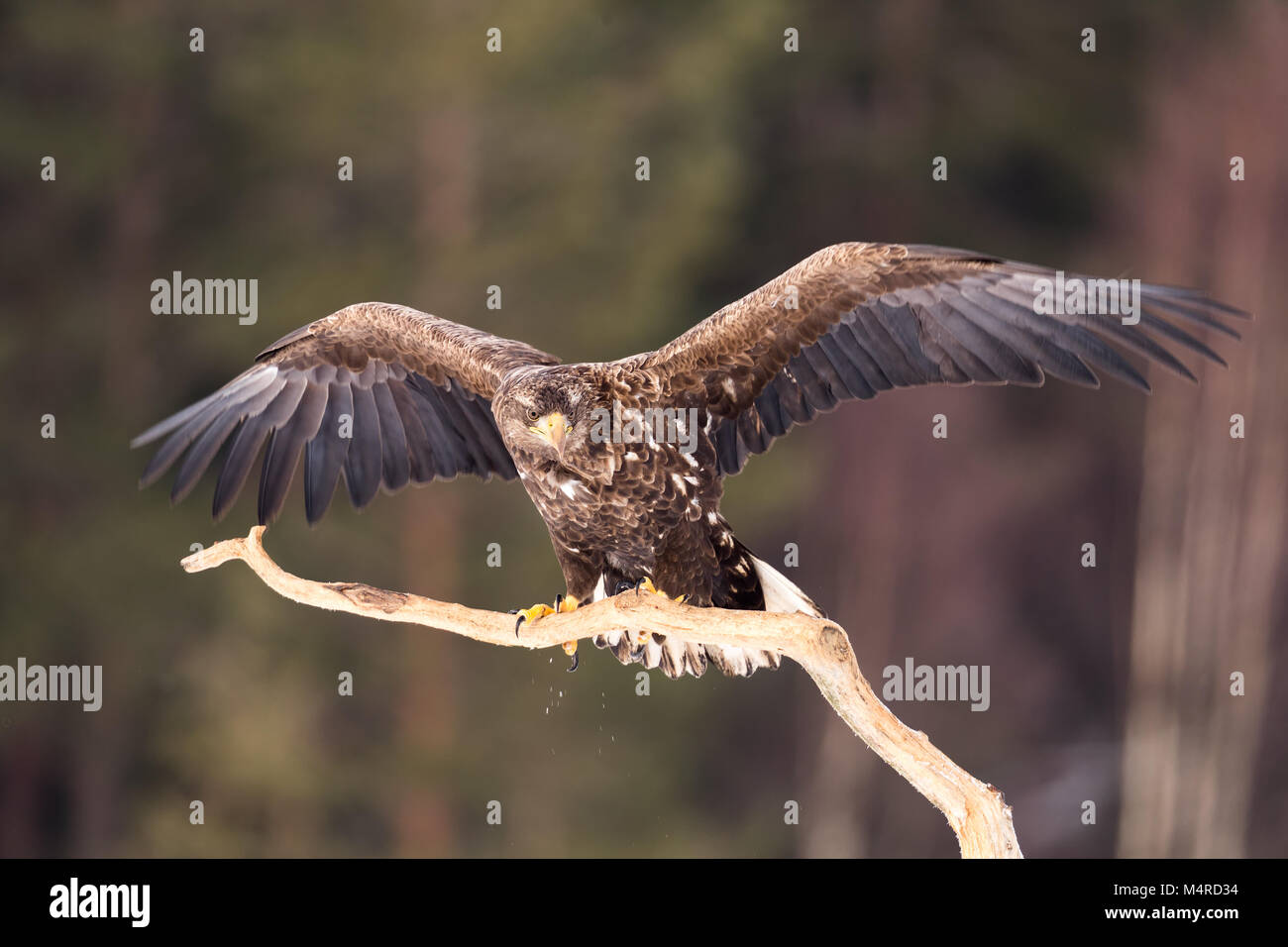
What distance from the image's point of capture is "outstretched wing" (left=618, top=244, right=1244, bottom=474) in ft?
13.4

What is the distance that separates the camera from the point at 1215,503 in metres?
8.99

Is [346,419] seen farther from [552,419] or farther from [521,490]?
[521,490]

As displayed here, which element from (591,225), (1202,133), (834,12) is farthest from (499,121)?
(1202,133)

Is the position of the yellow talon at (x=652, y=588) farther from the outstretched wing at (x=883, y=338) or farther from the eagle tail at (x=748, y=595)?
the outstretched wing at (x=883, y=338)

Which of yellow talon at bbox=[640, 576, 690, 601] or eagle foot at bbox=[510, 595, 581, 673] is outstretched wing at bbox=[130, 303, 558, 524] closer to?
eagle foot at bbox=[510, 595, 581, 673]

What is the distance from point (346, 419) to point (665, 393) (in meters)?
1.32

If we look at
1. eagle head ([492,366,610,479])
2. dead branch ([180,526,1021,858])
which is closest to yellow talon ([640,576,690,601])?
dead branch ([180,526,1021,858])

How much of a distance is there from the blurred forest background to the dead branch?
427cm

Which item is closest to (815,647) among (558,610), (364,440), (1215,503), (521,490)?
(558,610)

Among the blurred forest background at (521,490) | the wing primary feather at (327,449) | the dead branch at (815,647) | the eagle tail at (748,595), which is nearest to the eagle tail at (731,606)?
the eagle tail at (748,595)

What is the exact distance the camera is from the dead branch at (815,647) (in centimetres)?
418

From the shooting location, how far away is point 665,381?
14.8ft

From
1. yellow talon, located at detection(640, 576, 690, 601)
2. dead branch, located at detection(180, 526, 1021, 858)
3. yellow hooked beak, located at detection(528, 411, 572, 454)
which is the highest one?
yellow hooked beak, located at detection(528, 411, 572, 454)

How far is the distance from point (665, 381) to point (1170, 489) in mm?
5828
